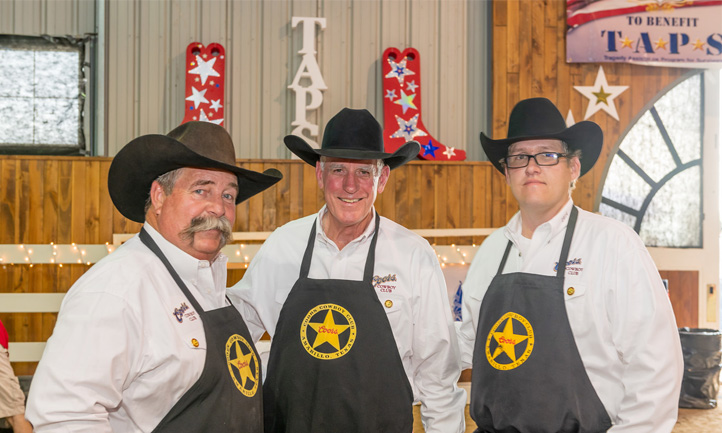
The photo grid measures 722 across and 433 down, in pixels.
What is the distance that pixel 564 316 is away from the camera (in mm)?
2090

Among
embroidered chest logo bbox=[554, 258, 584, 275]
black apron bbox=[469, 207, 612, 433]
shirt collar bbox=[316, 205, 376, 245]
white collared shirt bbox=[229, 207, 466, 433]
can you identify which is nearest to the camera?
black apron bbox=[469, 207, 612, 433]

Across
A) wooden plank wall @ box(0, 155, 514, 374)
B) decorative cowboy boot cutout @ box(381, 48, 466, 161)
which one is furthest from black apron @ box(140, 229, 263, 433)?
decorative cowboy boot cutout @ box(381, 48, 466, 161)

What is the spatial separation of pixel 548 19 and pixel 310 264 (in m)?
4.44

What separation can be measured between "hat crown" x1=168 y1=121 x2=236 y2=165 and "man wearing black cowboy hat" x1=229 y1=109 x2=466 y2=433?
49 centimetres

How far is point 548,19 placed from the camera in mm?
5906

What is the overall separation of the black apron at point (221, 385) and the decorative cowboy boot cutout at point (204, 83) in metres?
3.84

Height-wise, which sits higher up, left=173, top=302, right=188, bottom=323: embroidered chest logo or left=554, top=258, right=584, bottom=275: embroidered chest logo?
left=554, top=258, right=584, bottom=275: embroidered chest logo

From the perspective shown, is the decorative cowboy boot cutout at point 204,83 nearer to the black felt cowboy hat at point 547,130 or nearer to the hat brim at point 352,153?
the hat brim at point 352,153

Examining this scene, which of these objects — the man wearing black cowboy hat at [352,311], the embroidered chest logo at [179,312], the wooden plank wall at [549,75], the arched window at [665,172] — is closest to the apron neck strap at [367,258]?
the man wearing black cowboy hat at [352,311]

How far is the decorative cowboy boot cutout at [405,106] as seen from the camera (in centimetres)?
562

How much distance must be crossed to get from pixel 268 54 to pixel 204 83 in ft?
2.14

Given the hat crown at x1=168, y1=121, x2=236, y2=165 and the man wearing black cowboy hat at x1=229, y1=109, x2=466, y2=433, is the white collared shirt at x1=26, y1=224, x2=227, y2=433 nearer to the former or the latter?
the hat crown at x1=168, y1=121, x2=236, y2=165

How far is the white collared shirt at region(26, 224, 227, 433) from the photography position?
1531mm

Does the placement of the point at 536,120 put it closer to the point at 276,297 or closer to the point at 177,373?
the point at 276,297
